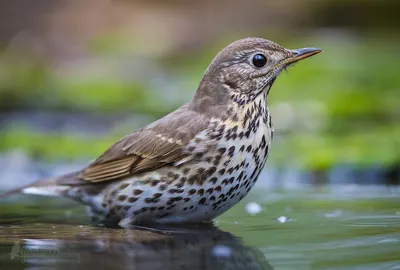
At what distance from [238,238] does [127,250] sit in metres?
0.75

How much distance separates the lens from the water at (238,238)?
172 inches

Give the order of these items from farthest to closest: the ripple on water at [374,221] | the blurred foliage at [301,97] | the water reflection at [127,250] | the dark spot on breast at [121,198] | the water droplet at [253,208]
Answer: the blurred foliage at [301,97]
the water droplet at [253,208]
the dark spot on breast at [121,198]
the ripple on water at [374,221]
the water reflection at [127,250]

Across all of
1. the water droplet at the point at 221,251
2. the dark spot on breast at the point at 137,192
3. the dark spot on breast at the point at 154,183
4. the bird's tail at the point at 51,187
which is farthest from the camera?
the bird's tail at the point at 51,187

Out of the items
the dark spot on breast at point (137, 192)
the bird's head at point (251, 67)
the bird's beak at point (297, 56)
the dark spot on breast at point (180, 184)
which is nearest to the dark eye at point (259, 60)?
the bird's head at point (251, 67)

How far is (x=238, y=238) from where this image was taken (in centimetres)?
517

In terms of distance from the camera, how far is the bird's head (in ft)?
20.0

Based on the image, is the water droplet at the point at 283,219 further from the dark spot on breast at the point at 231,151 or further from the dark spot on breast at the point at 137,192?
the dark spot on breast at the point at 137,192

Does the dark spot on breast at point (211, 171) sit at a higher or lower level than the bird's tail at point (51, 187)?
lower

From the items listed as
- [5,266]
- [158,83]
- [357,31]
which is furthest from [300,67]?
[5,266]

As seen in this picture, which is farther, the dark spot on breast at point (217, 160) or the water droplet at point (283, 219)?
the water droplet at point (283, 219)

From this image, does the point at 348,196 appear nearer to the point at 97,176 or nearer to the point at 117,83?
the point at 97,176

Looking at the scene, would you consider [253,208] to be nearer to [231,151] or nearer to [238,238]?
[231,151]

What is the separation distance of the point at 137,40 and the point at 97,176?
12.4 meters

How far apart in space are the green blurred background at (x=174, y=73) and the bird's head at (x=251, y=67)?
206 centimetres
